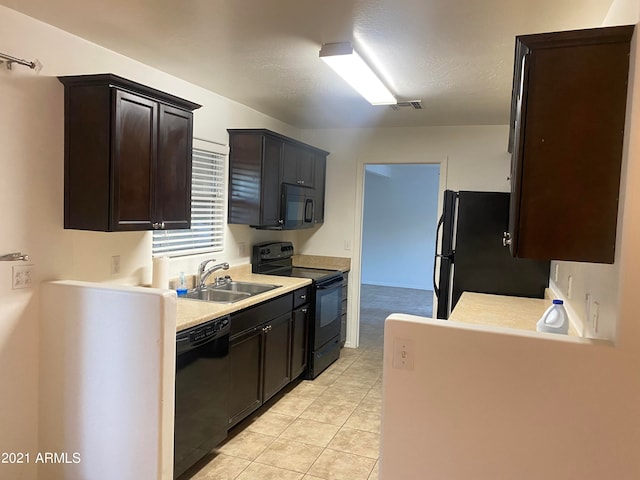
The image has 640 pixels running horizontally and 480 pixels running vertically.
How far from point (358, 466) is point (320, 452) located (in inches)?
10.7

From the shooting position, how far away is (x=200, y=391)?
2568 millimetres

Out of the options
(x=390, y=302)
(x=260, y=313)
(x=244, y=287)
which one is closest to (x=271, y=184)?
(x=244, y=287)

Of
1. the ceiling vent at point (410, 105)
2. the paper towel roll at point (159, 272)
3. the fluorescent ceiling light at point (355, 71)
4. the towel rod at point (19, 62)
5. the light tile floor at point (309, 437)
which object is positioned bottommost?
the light tile floor at point (309, 437)

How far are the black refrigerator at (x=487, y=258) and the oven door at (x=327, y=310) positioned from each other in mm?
1147

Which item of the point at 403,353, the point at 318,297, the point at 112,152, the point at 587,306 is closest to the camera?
the point at 403,353

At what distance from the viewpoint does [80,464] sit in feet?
7.59

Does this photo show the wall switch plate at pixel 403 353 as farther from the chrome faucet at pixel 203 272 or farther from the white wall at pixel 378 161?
the white wall at pixel 378 161

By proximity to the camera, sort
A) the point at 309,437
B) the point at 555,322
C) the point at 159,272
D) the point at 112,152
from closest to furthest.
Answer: the point at 555,322, the point at 112,152, the point at 159,272, the point at 309,437

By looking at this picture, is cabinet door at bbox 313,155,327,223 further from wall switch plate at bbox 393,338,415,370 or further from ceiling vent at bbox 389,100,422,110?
wall switch plate at bbox 393,338,415,370

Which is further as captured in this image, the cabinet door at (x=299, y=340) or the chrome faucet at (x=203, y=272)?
the cabinet door at (x=299, y=340)

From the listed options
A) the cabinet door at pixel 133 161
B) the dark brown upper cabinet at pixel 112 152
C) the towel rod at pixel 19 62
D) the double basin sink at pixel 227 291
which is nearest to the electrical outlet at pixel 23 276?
the dark brown upper cabinet at pixel 112 152

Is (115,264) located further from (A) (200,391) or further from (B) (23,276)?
(A) (200,391)

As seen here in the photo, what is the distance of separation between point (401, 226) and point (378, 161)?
466 centimetres

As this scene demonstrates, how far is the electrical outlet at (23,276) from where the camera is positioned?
7.27ft
